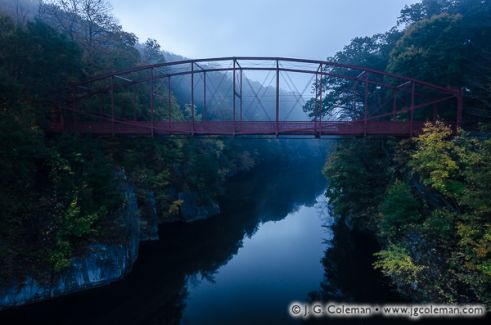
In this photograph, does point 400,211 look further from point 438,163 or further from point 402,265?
point 438,163

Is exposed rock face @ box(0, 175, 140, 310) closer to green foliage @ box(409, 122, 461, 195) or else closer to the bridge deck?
the bridge deck

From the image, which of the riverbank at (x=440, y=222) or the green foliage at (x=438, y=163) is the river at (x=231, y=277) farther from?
the green foliage at (x=438, y=163)

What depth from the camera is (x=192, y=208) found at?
27344mm

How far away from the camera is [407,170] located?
727 inches

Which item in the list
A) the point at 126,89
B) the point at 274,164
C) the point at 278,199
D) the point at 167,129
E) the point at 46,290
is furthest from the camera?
the point at 274,164

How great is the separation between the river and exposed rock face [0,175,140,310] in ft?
1.40

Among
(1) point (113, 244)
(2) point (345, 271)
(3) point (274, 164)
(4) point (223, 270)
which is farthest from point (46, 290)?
(3) point (274, 164)

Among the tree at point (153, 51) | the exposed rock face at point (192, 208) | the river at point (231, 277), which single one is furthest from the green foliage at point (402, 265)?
the tree at point (153, 51)

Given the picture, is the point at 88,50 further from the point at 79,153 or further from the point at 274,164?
the point at 274,164

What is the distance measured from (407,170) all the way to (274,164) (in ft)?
194

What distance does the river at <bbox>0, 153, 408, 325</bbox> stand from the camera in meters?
13.8

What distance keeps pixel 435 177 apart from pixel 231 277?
13.1 metres

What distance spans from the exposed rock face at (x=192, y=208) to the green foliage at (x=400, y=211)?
17103 mm

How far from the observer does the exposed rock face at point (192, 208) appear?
26.7 metres
